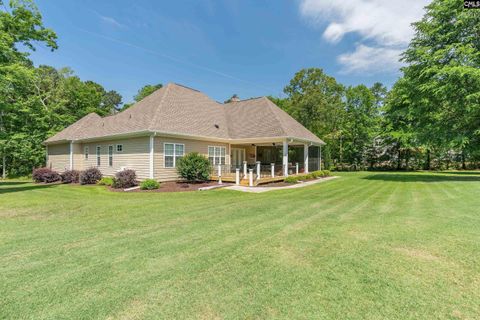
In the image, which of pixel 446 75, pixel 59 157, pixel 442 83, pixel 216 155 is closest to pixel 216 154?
pixel 216 155

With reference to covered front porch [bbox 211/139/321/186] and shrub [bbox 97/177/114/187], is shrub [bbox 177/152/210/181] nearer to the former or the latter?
covered front porch [bbox 211/139/321/186]

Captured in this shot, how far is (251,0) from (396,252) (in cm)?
1518

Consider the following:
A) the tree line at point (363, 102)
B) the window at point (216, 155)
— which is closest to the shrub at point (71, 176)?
the tree line at point (363, 102)

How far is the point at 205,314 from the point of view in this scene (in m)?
2.50

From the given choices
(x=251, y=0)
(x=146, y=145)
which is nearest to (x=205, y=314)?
(x=146, y=145)

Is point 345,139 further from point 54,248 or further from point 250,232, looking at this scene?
point 54,248

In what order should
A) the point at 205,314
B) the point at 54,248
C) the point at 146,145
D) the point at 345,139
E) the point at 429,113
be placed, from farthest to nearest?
→ the point at 345,139, the point at 429,113, the point at 146,145, the point at 54,248, the point at 205,314

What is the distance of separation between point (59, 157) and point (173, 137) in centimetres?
1378

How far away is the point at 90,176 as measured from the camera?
16250mm

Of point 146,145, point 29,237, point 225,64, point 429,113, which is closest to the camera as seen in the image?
point 29,237

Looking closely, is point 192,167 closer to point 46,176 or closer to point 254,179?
point 254,179

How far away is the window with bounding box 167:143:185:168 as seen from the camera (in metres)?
14.6

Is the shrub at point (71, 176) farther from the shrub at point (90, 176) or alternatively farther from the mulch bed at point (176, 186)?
the mulch bed at point (176, 186)

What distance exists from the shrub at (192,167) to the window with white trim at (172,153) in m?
0.56
